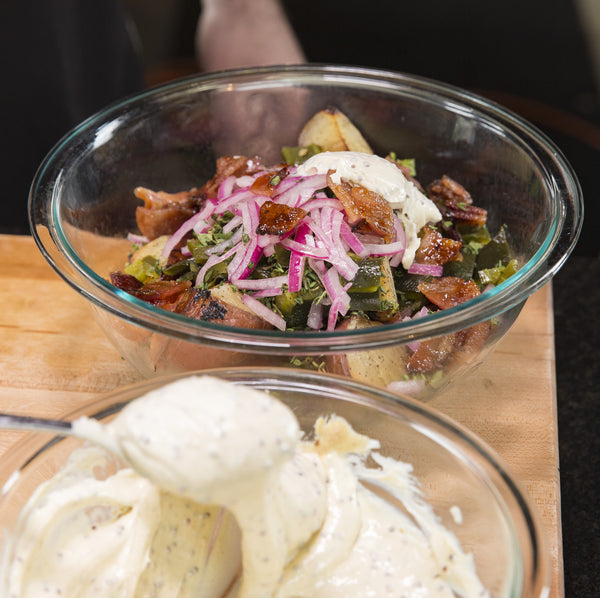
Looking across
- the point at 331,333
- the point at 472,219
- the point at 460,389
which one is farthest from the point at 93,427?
the point at 472,219

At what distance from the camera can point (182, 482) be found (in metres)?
0.75

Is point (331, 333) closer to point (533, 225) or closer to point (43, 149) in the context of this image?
point (533, 225)

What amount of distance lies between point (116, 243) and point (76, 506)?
0.81 metres

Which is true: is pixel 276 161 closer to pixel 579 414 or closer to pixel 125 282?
pixel 125 282

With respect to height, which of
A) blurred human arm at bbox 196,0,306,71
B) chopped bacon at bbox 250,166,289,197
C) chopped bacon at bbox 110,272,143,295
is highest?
blurred human arm at bbox 196,0,306,71

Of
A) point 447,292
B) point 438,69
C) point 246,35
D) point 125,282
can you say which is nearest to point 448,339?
point 447,292

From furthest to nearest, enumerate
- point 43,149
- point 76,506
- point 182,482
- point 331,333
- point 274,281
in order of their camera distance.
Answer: point 43,149, point 274,281, point 331,333, point 76,506, point 182,482

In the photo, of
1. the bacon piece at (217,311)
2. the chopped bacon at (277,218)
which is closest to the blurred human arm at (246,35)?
the chopped bacon at (277,218)

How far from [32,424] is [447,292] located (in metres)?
0.75

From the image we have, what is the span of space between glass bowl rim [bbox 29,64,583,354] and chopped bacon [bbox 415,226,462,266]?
0.14 m

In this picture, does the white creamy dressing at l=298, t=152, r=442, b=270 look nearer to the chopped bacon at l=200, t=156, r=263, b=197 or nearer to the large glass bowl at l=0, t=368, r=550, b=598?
the chopped bacon at l=200, t=156, r=263, b=197

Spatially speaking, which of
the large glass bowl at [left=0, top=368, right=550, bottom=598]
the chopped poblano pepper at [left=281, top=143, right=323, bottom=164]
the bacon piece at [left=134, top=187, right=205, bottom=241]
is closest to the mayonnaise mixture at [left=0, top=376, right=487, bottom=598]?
the large glass bowl at [left=0, top=368, right=550, bottom=598]

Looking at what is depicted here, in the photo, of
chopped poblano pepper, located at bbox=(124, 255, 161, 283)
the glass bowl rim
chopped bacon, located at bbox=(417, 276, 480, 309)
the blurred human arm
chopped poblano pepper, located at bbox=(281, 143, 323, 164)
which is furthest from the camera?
the blurred human arm

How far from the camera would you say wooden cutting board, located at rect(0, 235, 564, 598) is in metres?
1.22
